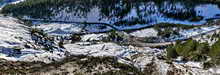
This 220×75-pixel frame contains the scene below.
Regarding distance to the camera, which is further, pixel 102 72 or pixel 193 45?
pixel 193 45

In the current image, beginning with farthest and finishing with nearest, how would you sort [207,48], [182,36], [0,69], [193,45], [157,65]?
[182,36] < [193,45] < [207,48] < [157,65] < [0,69]

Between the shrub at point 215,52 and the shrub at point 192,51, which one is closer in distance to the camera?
the shrub at point 215,52

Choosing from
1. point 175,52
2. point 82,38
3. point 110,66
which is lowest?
point 82,38

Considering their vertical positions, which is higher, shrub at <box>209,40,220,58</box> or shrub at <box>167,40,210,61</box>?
shrub at <box>209,40,220,58</box>

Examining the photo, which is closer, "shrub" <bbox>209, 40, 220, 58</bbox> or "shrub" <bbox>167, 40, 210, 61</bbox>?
"shrub" <bbox>209, 40, 220, 58</bbox>

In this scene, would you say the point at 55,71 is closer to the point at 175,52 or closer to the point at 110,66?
the point at 110,66

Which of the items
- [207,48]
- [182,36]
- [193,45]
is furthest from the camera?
[182,36]

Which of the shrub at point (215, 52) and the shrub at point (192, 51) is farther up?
the shrub at point (215, 52)

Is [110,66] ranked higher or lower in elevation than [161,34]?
higher

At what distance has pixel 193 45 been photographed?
104m

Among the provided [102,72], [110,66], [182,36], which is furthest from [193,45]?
[182,36]

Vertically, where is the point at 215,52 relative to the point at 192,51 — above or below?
above

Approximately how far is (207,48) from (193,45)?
23.2 feet

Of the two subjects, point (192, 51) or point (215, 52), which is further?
point (192, 51)
